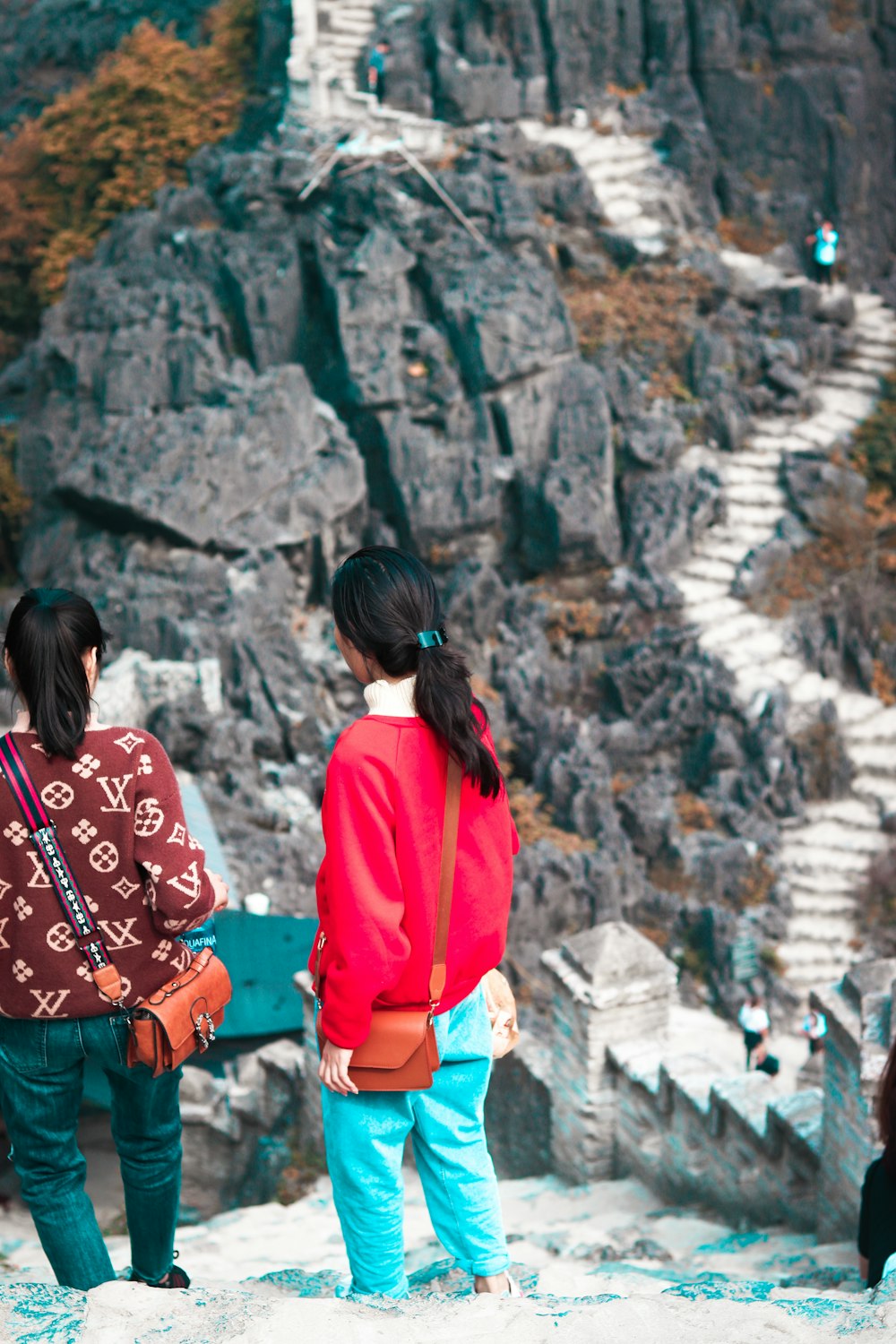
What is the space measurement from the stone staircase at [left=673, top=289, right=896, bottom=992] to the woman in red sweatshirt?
11.9 meters

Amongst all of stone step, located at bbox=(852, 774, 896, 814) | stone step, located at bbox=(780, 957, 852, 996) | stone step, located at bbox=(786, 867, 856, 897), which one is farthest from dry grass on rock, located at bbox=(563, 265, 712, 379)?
stone step, located at bbox=(780, 957, 852, 996)

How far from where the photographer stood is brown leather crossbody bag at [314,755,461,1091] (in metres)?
2.95

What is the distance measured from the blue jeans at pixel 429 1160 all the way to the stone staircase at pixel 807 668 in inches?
465

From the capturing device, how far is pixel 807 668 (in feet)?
57.7

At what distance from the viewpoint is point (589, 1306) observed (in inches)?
114

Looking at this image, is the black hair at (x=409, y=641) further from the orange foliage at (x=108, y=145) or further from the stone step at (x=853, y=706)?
the orange foliage at (x=108, y=145)

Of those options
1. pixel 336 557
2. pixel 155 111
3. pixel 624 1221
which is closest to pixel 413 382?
pixel 336 557

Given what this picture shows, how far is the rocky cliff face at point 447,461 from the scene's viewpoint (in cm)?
1631

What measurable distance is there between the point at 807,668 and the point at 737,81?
33.5 feet

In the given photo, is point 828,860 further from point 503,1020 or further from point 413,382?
point 503,1020

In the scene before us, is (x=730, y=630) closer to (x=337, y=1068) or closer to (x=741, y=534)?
(x=741, y=534)

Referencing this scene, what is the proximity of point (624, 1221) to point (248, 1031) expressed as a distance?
2.95 m

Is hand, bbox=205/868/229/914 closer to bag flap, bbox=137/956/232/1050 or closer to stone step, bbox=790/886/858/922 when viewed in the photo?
bag flap, bbox=137/956/232/1050

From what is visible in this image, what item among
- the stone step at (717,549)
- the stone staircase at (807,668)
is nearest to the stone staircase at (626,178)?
the stone staircase at (807,668)
